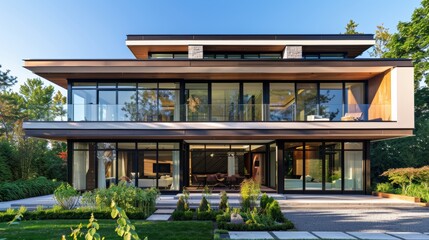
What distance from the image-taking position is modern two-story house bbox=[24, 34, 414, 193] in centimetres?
1441

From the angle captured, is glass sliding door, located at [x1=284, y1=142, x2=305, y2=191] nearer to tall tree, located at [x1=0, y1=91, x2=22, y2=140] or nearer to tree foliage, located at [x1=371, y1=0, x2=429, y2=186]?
tree foliage, located at [x1=371, y1=0, x2=429, y2=186]

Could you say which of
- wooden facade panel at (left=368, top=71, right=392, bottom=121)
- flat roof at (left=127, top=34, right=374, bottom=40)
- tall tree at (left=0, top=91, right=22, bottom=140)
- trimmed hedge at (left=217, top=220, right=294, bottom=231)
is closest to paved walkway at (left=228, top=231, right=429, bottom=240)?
trimmed hedge at (left=217, top=220, right=294, bottom=231)

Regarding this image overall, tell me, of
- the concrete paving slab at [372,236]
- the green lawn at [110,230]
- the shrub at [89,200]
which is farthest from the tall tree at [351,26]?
the shrub at [89,200]

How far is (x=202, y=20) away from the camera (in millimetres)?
28312

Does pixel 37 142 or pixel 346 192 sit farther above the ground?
pixel 37 142

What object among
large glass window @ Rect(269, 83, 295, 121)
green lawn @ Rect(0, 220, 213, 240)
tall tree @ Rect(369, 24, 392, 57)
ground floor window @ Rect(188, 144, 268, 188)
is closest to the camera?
green lawn @ Rect(0, 220, 213, 240)

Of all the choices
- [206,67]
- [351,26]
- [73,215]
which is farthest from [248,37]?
[351,26]

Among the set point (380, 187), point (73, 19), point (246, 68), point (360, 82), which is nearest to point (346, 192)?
point (380, 187)

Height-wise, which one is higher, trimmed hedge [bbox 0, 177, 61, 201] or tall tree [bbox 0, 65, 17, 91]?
tall tree [bbox 0, 65, 17, 91]

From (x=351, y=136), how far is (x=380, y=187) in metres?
3.87

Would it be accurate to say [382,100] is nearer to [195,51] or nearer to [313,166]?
[313,166]

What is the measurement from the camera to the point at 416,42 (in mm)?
23859

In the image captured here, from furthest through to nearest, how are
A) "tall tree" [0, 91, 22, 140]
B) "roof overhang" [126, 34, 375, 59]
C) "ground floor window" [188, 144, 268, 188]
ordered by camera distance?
1. "tall tree" [0, 91, 22, 140]
2. "ground floor window" [188, 144, 268, 188]
3. "roof overhang" [126, 34, 375, 59]

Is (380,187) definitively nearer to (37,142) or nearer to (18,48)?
(37,142)
